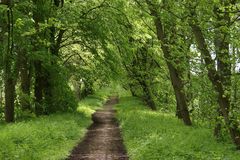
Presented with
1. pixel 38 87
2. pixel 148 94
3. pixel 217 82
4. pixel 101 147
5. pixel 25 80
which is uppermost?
pixel 25 80

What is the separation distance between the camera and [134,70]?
123 feet

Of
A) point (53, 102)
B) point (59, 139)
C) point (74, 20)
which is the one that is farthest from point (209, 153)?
point (53, 102)

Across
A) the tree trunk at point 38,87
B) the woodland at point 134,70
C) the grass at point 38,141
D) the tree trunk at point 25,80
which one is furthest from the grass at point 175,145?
the tree trunk at point 25,80

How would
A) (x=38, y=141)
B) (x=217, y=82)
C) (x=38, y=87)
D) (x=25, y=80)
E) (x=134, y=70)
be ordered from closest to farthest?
(x=217, y=82)
(x=38, y=141)
(x=38, y=87)
(x=25, y=80)
(x=134, y=70)

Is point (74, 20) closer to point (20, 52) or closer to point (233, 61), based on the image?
point (20, 52)

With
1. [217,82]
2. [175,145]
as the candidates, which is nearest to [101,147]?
[175,145]

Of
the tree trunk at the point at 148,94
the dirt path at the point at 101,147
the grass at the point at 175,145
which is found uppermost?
the tree trunk at the point at 148,94

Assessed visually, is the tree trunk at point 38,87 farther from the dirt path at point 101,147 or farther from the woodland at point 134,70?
the dirt path at point 101,147

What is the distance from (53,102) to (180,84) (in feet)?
37.2

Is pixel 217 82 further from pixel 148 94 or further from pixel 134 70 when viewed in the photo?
pixel 148 94

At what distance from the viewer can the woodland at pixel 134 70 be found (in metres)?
13.5

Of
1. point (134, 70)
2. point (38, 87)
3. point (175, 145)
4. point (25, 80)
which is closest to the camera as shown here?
point (175, 145)

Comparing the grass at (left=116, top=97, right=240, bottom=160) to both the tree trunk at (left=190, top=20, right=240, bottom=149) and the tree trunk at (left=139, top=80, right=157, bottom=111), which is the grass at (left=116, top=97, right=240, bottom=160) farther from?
the tree trunk at (left=139, top=80, right=157, bottom=111)

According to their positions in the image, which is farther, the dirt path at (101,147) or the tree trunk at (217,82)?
the dirt path at (101,147)
